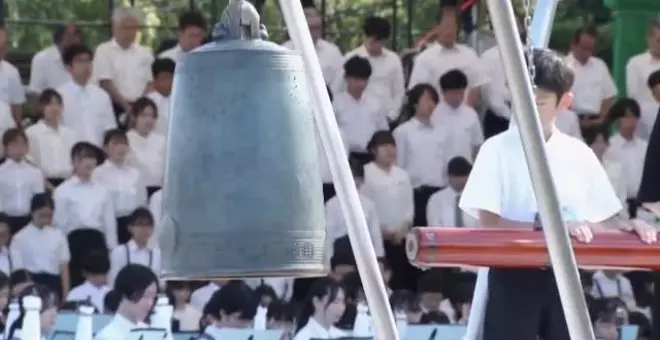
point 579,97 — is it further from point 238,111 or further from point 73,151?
point 238,111

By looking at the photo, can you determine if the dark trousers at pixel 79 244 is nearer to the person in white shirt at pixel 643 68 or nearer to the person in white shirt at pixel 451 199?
the person in white shirt at pixel 451 199

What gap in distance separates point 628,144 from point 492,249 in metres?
8.15

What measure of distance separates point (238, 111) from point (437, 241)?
592 mm

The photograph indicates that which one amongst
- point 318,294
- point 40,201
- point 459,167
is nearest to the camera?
point 318,294

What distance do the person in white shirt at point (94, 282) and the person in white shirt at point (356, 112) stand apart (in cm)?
195

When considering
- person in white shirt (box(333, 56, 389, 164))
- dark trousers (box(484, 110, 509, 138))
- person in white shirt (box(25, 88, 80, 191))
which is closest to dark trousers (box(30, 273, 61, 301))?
person in white shirt (box(25, 88, 80, 191))

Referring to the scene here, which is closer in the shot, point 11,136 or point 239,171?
point 239,171

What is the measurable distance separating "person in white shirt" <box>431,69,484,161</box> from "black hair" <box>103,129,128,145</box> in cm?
207

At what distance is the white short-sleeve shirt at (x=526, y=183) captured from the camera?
502cm

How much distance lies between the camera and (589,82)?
12.8 metres

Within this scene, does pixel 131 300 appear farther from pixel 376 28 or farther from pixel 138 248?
pixel 376 28

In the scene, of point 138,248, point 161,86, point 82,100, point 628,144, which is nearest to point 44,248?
point 138,248

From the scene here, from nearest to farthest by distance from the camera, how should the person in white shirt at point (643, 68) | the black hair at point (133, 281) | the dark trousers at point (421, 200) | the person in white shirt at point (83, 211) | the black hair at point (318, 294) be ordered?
1. the black hair at point (133, 281)
2. the black hair at point (318, 294)
3. the person in white shirt at point (83, 211)
4. the dark trousers at point (421, 200)
5. the person in white shirt at point (643, 68)

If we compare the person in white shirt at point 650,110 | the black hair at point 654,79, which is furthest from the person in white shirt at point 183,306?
the black hair at point 654,79
